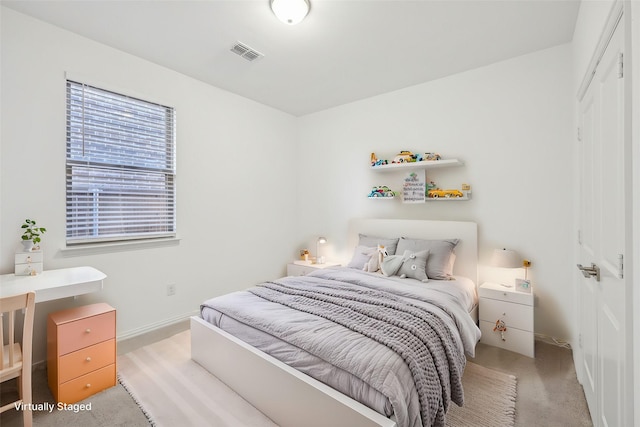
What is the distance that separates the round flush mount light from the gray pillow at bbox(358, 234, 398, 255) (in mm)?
2307

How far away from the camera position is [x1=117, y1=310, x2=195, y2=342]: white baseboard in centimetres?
279

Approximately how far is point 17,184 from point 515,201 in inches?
169

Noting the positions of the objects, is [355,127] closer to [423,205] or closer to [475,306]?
[423,205]

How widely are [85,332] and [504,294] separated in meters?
3.32

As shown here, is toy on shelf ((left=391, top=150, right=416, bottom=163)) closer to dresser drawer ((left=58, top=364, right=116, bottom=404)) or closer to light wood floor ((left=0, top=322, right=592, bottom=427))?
light wood floor ((left=0, top=322, right=592, bottom=427))

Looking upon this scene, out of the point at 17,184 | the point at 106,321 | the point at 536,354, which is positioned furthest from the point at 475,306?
the point at 17,184

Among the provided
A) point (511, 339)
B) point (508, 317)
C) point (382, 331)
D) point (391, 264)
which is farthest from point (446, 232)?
point (382, 331)

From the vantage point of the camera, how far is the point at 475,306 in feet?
9.12

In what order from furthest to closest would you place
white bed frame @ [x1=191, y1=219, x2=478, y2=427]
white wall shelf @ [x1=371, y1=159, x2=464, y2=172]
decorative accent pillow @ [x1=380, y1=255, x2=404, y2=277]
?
white wall shelf @ [x1=371, y1=159, x2=464, y2=172] → decorative accent pillow @ [x1=380, y1=255, x2=404, y2=277] → white bed frame @ [x1=191, y1=219, x2=478, y2=427]

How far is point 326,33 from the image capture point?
8.03 ft

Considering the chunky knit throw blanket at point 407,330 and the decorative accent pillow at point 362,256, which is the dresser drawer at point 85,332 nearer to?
the chunky knit throw blanket at point 407,330

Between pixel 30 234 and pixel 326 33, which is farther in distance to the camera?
pixel 326 33

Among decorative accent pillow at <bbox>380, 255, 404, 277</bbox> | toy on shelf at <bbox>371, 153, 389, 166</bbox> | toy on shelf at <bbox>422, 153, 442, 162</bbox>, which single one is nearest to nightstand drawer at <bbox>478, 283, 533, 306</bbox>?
decorative accent pillow at <bbox>380, 255, 404, 277</bbox>

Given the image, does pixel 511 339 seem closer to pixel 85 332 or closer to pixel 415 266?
pixel 415 266
